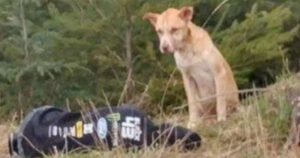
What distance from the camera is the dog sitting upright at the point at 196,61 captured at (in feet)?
27.3

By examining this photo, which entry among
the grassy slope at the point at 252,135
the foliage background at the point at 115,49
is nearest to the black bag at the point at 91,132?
the grassy slope at the point at 252,135

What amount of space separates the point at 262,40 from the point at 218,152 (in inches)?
126

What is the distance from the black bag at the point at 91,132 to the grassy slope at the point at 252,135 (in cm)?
10

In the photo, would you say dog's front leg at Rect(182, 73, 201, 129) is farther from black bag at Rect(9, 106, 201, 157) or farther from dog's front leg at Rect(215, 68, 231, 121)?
black bag at Rect(9, 106, 201, 157)

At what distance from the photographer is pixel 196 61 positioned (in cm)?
838

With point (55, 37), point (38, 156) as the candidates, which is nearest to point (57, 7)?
point (55, 37)

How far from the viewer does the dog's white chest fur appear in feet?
27.5

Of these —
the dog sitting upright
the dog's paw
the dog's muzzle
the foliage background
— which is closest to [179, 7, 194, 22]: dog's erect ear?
the dog sitting upright

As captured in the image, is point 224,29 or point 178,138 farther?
point 224,29

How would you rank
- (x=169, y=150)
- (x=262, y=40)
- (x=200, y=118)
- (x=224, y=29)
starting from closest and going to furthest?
(x=169, y=150) < (x=200, y=118) < (x=262, y=40) < (x=224, y=29)

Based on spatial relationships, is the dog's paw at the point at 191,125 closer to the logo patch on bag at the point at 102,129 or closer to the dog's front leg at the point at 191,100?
the dog's front leg at the point at 191,100

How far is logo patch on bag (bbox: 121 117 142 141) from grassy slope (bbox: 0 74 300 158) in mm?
125

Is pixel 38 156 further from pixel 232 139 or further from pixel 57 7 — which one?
pixel 57 7

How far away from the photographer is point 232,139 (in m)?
6.77
